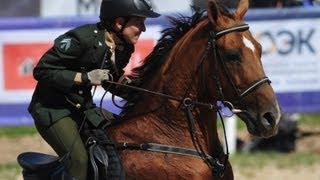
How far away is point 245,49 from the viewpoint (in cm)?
477

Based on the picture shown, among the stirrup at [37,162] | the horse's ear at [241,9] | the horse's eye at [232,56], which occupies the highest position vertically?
the horse's ear at [241,9]

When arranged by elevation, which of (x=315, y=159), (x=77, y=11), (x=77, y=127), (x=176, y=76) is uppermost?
(x=176, y=76)

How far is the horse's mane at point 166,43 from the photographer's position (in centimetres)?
513

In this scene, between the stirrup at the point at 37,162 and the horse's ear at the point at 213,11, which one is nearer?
the horse's ear at the point at 213,11

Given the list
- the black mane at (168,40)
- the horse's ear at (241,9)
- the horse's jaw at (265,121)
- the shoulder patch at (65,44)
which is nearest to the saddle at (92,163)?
the black mane at (168,40)

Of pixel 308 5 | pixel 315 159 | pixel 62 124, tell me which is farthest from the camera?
pixel 308 5

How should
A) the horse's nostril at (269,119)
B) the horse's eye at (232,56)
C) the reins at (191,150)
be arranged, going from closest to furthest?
the horse's nostril at (269,119), the horse's eye at (232,56), the reins at (191,150)

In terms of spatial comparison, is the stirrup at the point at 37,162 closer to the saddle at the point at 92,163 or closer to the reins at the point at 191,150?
the saddle at the point at 92,163

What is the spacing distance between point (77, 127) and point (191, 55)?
0.84 m

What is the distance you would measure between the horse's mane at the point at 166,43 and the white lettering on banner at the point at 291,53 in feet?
17.1

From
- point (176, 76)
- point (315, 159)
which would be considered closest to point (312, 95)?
point (315, 159)

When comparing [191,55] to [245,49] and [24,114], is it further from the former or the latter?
[24,114]

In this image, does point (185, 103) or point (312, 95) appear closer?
point (185, 103)

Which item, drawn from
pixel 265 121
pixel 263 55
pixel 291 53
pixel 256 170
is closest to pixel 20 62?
pixel 263 55
